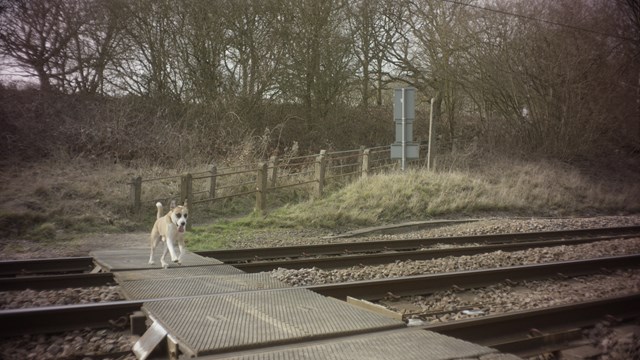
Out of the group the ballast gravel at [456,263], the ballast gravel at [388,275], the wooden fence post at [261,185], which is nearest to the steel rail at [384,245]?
the ballast gravel at [388,275]

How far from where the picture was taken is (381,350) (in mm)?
3998

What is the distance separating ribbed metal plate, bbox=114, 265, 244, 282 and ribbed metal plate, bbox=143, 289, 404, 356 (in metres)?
1.42

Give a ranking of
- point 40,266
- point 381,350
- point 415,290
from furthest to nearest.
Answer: point 40,266
point 415,290
point 381,350

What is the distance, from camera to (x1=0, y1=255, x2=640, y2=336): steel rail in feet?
16.0

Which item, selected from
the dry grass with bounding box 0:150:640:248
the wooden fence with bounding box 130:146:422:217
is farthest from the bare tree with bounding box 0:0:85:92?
the wooden fence with bounding box 130:146:422:217

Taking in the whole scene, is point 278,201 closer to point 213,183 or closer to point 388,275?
point 213,183

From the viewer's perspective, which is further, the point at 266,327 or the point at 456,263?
the point at 456,263

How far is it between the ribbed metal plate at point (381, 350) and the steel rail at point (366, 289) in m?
1.90

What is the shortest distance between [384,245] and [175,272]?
479cm

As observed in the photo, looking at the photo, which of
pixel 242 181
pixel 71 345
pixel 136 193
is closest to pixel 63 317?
pixel 71 345

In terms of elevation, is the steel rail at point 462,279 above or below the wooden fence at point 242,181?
below

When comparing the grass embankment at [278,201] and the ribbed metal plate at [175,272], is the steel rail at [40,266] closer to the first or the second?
the ribbed metal plate at [175,272]

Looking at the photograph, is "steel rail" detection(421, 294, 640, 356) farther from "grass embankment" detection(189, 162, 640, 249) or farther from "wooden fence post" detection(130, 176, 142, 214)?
"wooden fence post" detection(130, 176, 142, 214)

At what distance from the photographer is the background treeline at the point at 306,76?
19266mm
